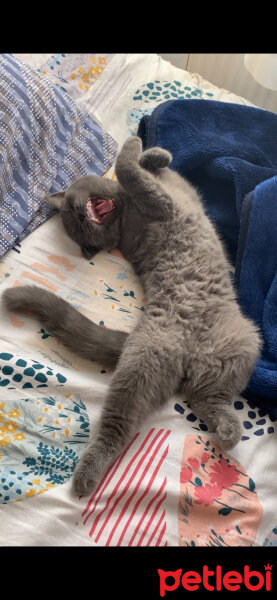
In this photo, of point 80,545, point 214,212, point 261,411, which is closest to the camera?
point 80,545

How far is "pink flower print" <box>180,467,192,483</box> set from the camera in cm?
98

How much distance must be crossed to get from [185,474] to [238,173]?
2.93ft

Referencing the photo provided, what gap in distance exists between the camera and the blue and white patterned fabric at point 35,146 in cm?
126

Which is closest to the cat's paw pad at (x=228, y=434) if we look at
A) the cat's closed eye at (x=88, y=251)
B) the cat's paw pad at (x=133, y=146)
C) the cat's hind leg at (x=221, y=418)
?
the cat's hind leg at (x=221, y=418)

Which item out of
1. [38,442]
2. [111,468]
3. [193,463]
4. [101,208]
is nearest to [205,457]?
[193,463]

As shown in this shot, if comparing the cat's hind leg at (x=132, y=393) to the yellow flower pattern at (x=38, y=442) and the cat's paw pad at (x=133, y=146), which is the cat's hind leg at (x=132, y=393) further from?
the cat's paw pad at (x=133, y=146)

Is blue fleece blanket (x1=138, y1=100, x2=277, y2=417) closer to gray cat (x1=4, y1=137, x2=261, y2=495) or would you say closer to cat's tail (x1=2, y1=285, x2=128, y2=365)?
gray cat (x1=4, y1=137, x2=261, y2=495)

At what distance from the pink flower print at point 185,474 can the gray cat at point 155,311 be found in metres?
0.10

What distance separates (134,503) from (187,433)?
0.20m

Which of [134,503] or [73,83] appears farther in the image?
[73,83]

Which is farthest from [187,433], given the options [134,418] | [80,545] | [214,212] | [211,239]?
[214,212]

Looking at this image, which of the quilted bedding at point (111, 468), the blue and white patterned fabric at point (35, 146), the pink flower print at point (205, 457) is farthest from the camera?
the blue and white patterned fabric at point (35, 146)

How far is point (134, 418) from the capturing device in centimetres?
104

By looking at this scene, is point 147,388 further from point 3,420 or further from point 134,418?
point 3,420
